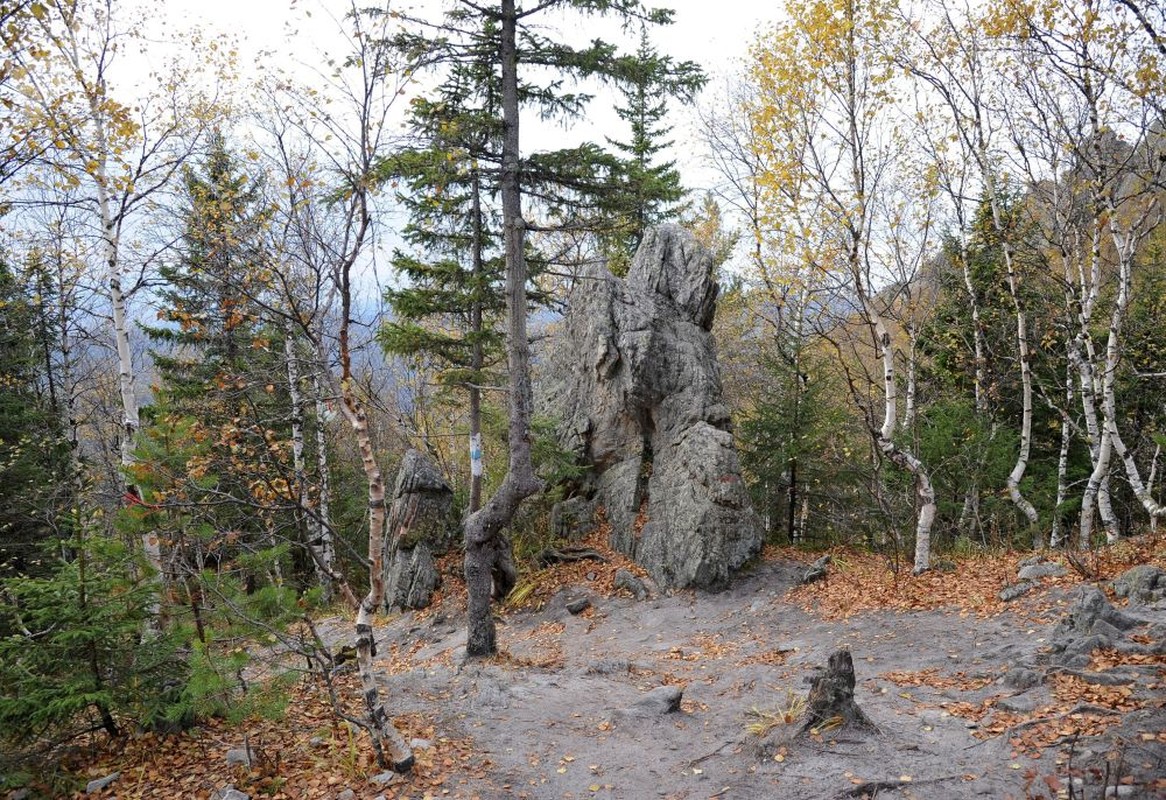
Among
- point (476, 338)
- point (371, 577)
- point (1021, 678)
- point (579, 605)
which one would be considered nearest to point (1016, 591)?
point (1021, 678)

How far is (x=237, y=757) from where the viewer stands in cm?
554

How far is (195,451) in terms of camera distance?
5848 mm

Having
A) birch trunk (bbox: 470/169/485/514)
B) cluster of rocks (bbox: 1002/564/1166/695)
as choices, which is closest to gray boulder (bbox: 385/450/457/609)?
birch trunk (bbox: 470/169/485/514)

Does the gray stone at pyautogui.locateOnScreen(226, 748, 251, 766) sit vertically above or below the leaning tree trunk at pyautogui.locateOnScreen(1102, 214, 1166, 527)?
below

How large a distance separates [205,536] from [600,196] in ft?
22.0

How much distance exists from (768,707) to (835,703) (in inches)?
57.3

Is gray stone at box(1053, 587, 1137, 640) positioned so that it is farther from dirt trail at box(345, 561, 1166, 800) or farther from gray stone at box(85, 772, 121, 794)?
gray stone at box(85, 772, 121, 794)

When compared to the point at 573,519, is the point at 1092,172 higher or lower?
higher

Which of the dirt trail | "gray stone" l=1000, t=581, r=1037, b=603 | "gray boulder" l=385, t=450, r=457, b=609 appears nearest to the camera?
the dirt trail

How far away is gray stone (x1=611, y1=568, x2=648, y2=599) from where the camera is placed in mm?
11523

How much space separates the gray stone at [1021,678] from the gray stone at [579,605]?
6.96 metres

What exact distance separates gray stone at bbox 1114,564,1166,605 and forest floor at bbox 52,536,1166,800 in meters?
0.58

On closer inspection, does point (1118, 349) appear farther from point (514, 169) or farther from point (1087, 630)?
point (514, 169)

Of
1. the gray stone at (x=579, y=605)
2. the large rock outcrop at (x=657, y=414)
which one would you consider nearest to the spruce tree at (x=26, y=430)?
the gray stone at (x=579, y=605)
